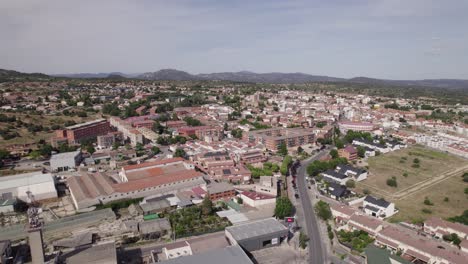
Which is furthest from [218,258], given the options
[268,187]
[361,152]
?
[361,152]

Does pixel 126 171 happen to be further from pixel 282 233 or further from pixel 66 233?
pixel 282 233

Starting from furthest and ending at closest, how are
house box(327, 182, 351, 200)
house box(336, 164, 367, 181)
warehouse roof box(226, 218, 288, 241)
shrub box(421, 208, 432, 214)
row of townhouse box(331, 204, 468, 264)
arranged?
house box(336, 164, 367, 181)
house box(327, 182, 351, 200)
shrub box(421, 208, 432, 214)
warehouse roof box(226, 218, 288, 241)
row of townhouse box(331, 204, 468, 264)

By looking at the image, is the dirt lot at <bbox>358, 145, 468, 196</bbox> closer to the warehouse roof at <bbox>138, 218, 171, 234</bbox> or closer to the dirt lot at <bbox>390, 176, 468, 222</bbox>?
the dirt lot at <bbox>390, 176, 468, 222</bbox>

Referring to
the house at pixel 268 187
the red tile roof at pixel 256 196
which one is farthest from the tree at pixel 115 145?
the house at pixel 268 187

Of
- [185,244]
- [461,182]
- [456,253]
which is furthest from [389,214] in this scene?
[185,244]

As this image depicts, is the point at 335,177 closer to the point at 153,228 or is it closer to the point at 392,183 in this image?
the point at 392,183

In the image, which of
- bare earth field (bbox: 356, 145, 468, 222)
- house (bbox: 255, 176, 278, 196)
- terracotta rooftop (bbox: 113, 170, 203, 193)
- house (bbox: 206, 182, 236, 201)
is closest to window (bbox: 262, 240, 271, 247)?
house (bbox: 255, 176, 278, 196)

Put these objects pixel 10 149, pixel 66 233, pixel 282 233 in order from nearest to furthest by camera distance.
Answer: pixel 282 233 → pixel 66 233 → pixel 10 149
